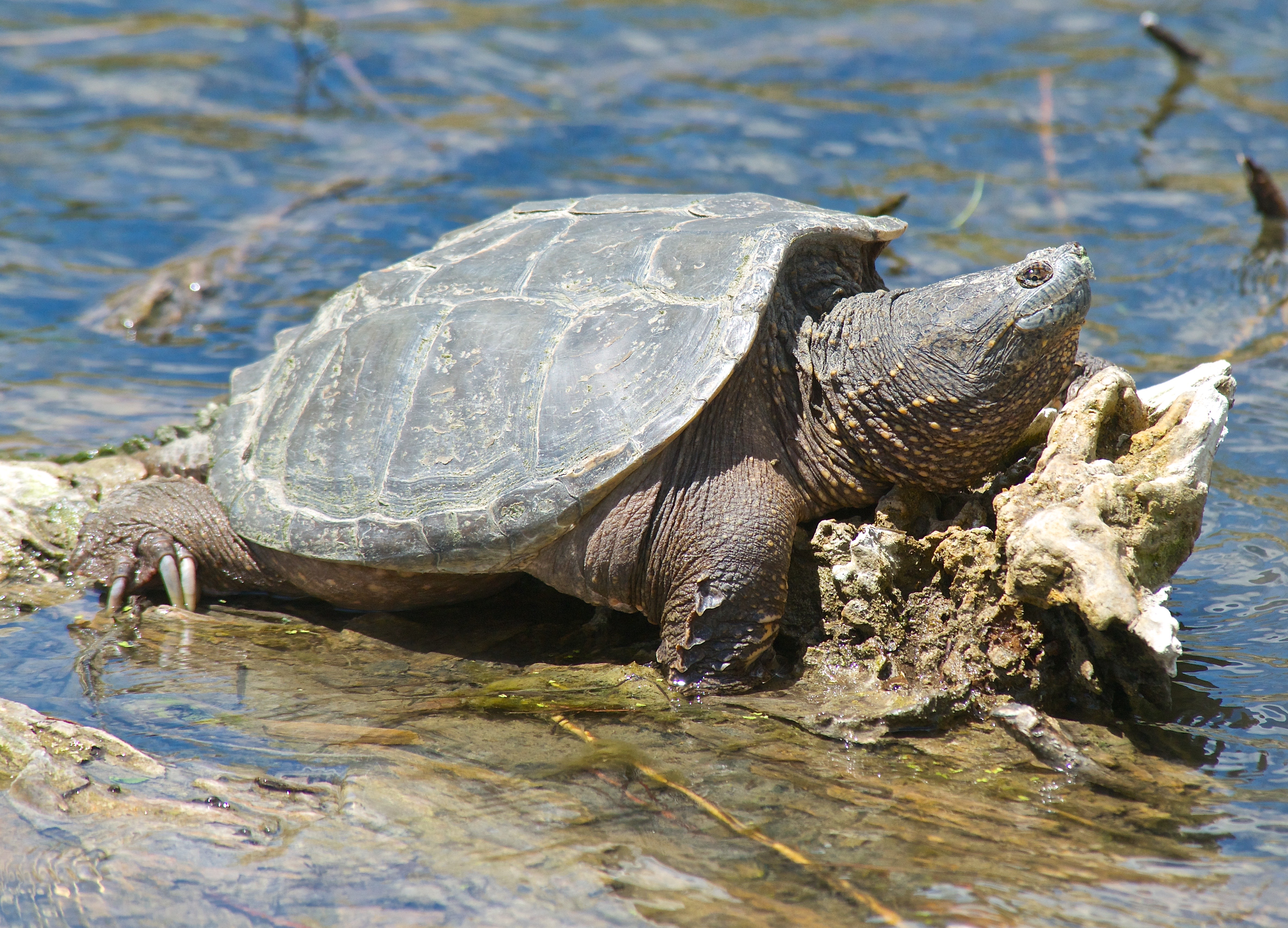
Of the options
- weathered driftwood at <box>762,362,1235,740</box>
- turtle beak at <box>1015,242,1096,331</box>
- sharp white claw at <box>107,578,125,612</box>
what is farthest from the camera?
sharp white claw at <box>107,578,125,612</box>

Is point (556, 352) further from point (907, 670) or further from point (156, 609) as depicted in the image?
point (156, 609)

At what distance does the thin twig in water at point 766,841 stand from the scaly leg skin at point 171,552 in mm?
1751

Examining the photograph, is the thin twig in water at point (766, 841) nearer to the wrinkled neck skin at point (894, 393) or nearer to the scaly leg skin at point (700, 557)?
the scaly leg skin at point (700, 557)

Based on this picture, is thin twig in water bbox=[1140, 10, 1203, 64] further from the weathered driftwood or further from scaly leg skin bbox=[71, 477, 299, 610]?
scaly leg skin bbox=[71, 477, 299, 610]

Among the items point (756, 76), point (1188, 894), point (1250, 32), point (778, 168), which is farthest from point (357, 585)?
point (1250, 32)

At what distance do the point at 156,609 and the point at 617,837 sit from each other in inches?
94.0

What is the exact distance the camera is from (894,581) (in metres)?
3.46

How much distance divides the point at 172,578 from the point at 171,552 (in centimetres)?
10

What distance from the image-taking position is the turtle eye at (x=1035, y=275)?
332 centimetres

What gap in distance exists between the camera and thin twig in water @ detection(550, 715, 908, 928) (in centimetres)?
244

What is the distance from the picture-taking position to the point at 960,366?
3.36 meters

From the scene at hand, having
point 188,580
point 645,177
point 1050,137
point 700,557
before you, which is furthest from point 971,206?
point 188,580

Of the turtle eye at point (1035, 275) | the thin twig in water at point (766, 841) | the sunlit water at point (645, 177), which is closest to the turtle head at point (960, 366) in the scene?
the turtle eye at point (1035, 275)

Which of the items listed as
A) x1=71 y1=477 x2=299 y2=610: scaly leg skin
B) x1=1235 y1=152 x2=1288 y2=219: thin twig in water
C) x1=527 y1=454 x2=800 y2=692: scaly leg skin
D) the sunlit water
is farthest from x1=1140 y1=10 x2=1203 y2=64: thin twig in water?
x1=71 y1=477 x2=299 y2=610: scaly leg skin
